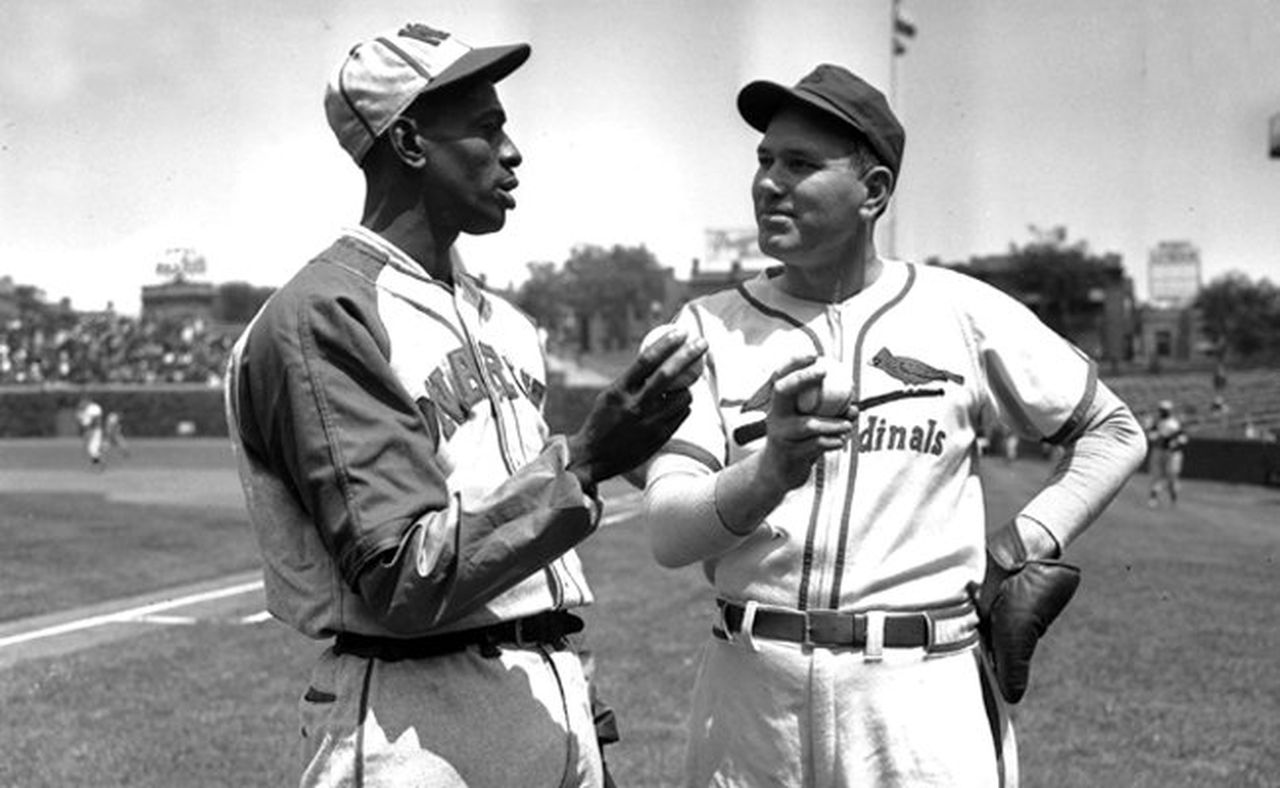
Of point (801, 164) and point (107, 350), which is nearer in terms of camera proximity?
point (801, 164)

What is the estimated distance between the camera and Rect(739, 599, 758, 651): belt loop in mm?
3258

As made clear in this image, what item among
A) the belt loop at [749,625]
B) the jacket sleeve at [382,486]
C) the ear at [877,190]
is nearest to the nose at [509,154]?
the jacket sleeve at [382,486]

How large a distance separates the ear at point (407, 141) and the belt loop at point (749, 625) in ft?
4.04

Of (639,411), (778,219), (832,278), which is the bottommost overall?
(639,411)

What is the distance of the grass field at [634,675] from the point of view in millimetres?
6699

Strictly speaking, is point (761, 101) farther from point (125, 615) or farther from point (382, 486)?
point (125, 615)

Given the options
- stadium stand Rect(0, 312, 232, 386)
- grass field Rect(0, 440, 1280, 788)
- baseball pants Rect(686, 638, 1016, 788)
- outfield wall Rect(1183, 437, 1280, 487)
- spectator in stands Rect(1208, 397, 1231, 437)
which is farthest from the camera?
stadium stand Rect(0, 312, 232, 386)

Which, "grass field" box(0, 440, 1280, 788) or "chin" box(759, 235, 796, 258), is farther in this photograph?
"grass field" box(0, 440, 1280, 788)

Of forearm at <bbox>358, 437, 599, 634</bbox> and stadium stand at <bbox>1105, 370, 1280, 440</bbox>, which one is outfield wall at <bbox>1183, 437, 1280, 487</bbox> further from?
forearm at <bbox>358, 437, 599, 634</bbox>

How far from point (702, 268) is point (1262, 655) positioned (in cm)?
520

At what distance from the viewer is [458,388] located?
8.59 feet

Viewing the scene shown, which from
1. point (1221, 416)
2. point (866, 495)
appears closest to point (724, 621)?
point (866, 495)

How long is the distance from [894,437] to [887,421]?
1.5 inches

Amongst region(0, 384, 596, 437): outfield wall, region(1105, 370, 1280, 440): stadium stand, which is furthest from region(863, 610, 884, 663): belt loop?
region(0, 384, 596, 437): outfield wall
